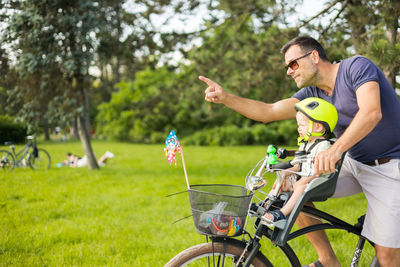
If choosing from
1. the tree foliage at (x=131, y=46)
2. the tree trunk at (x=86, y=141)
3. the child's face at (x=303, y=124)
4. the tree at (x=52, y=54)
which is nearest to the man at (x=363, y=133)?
the child's face at (x=303, y=124)

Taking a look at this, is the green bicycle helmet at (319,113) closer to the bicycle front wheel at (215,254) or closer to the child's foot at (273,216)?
the child's foot at (273,216)

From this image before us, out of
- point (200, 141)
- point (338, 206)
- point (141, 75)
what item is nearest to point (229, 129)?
point (200, 141)

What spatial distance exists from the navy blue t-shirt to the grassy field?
165cm

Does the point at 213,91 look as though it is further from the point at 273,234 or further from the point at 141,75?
the point at 141,75

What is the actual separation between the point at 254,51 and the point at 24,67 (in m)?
5.43

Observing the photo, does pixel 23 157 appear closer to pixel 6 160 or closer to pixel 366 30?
pixel 6 160

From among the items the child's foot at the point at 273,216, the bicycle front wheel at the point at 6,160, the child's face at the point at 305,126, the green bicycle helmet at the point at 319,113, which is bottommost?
the bicycle front wheel at the point at 6,160

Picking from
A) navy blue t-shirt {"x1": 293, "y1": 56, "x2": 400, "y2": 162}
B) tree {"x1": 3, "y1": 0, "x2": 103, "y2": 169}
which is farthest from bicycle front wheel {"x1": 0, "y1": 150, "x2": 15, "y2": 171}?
navy blue t-shirt {"x1": 293, "y1": 56, "x2": 400, "y2": 162}

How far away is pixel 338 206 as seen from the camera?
240 inches

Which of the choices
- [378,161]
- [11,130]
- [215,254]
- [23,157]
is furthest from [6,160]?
[378,161]

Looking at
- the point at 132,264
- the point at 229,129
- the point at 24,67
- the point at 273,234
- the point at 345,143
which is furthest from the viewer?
the point at 229,129

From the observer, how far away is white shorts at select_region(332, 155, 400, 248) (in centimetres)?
227

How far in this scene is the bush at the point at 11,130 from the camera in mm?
9035

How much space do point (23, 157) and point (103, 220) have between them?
19.1ft
